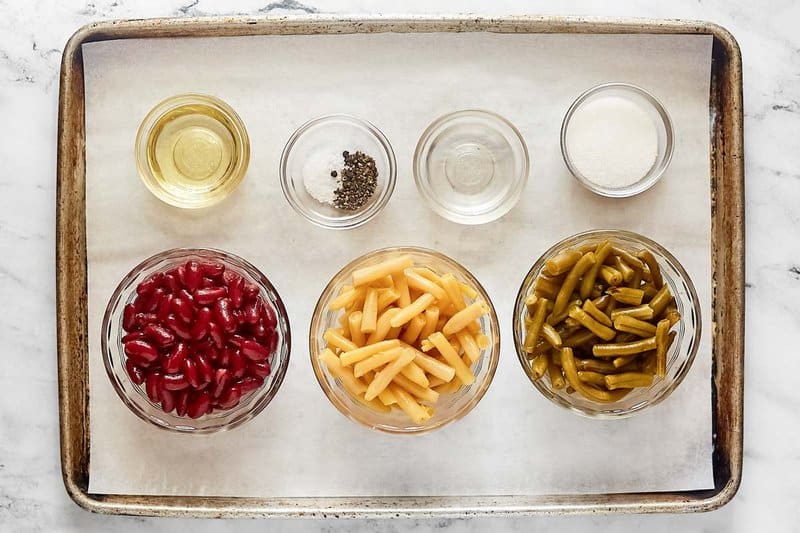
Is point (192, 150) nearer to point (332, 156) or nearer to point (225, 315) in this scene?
point (332, 156)

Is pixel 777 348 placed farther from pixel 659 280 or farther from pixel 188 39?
pixel 188 39

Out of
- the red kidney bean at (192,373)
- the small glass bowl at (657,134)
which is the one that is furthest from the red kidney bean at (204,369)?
the small glass bowl at (657,134)

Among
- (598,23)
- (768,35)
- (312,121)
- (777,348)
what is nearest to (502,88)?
(598,23)

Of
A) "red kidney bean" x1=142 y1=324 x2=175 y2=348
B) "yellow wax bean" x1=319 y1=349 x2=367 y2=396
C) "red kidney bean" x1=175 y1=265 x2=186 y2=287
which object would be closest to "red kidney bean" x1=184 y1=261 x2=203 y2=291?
"red kidney bean" x1=175 y1=265 x2=186 y2=287

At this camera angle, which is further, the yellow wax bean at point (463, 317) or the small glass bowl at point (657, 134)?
the small glass bowl at point (657, 134)

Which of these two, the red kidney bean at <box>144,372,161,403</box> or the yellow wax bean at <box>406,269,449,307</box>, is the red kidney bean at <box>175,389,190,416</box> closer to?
the red kidney bean at <box>144,372,161,403</box>

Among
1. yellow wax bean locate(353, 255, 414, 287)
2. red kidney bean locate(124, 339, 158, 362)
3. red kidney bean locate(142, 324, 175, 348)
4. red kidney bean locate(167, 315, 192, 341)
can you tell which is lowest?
red kidney bean locate(124, 339, 158, 362)

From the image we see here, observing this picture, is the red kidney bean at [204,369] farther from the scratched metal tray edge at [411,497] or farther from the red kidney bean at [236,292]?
the scratched metal tray edge at [411,497]
